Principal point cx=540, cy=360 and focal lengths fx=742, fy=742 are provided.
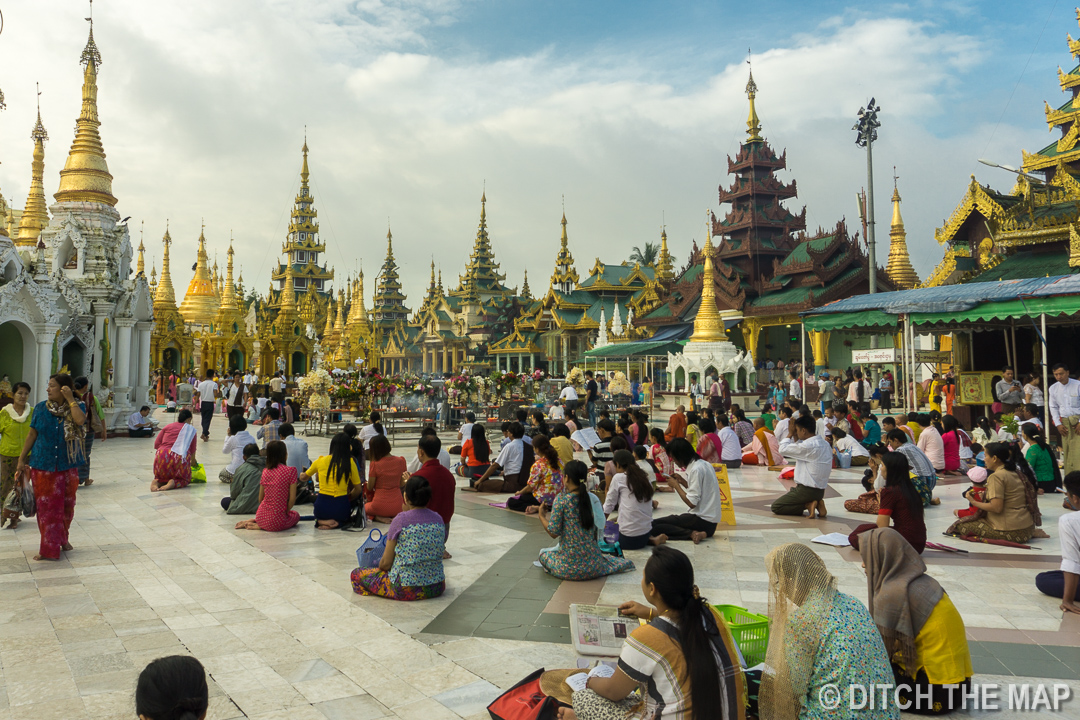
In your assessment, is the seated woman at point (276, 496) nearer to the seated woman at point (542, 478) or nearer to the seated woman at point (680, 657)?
the seated woman at point (542, 478)

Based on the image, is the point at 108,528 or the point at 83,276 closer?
the point at 108,528

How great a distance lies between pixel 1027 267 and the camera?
21156mm

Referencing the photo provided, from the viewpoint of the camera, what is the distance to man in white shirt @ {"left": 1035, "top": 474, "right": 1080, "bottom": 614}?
4594 millimetres

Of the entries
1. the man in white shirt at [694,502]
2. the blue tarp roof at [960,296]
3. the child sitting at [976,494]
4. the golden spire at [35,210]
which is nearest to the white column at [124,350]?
the golden spire at [35,210]

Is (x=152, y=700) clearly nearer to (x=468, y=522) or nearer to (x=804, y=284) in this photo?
(x=468, y=522)

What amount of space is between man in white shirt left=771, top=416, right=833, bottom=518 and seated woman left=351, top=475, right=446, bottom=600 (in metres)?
4.32

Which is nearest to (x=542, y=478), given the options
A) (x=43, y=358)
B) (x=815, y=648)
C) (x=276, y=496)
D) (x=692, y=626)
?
(x=276, y=496)

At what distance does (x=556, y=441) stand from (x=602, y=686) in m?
6.06

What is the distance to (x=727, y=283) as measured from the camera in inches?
1282

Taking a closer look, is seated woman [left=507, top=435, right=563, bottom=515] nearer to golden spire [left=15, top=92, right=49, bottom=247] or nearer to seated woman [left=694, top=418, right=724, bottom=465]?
A: seated woman [left=694, top=418, right=724, bottom=465]

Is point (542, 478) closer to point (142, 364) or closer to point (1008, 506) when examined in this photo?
point (1008, 506)

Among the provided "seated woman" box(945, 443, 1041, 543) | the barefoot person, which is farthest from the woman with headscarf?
the barefoot person

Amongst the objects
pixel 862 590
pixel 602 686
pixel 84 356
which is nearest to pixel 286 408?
pixel 84 356

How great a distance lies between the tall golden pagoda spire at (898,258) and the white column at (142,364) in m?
26.7
